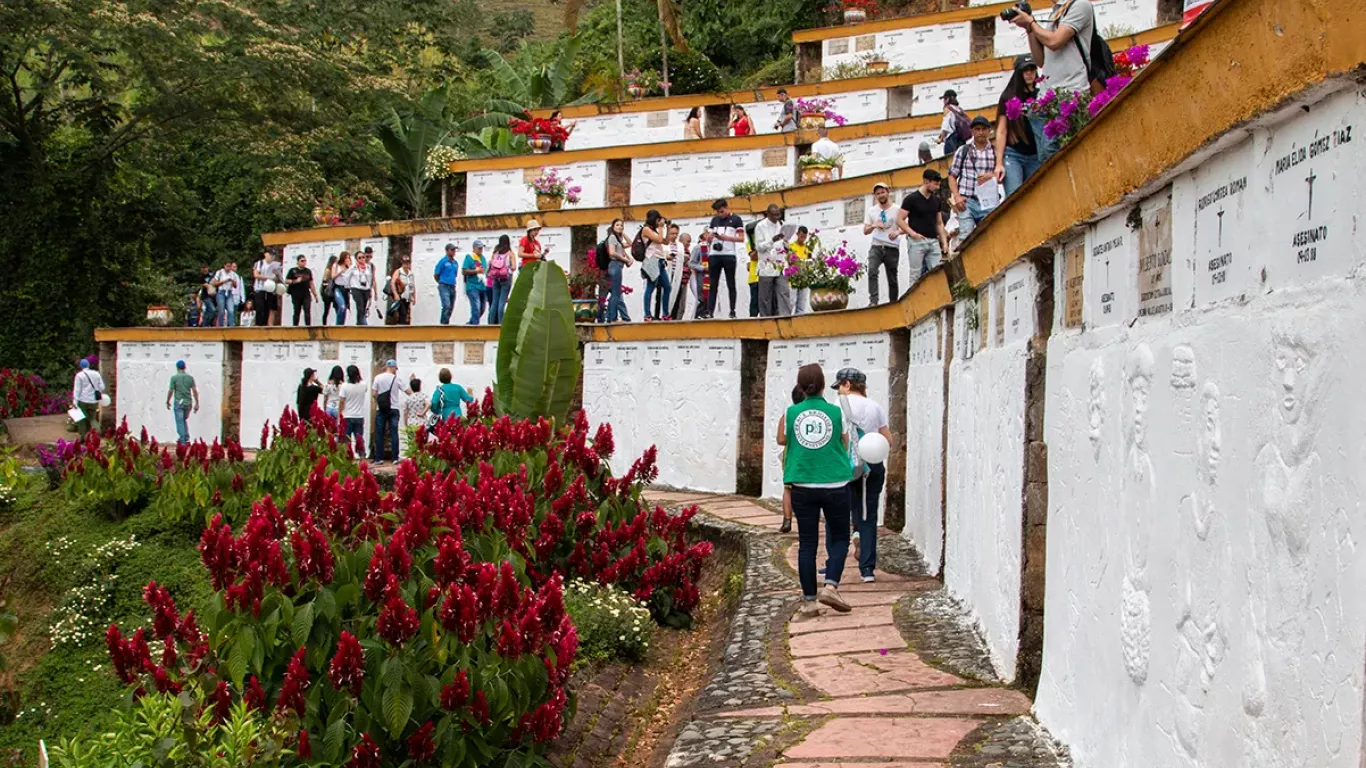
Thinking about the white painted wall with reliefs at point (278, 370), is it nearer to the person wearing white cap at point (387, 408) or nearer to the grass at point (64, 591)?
the person wearing white cap at point (387, 408)

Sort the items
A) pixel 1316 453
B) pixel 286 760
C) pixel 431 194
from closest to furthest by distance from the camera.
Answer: pixel 1316 453 < pixel 286 760 < pixel 431 194

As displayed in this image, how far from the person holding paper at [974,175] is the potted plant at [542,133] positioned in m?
16.1

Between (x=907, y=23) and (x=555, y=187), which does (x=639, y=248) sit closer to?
(x=555, y=187)

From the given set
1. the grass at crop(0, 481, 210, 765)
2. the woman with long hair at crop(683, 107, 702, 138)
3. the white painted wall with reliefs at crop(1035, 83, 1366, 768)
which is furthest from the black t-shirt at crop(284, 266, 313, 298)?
the white painted wall with reliefs at crop(1035, 83, 1366, 768)

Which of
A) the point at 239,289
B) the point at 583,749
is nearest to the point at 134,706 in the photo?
the point at 583,749

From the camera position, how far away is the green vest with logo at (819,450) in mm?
8312

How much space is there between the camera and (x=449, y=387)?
1859 cm

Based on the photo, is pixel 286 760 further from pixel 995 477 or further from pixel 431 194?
pixel 431 194

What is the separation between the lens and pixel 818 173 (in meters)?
20.8

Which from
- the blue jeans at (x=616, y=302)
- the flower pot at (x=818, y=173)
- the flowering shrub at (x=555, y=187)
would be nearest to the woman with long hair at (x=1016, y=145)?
the blue jeans at (x=616, y=302)

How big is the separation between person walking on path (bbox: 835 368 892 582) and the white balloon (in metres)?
0.19

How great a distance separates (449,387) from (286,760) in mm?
13252

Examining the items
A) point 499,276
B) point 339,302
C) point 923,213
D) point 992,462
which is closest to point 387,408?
point 499,276

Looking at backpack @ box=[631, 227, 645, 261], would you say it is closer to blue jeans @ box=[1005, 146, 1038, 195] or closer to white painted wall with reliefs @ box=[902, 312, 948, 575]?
white painted wall with reliefs @ box=[902, 312, 948, 575]
